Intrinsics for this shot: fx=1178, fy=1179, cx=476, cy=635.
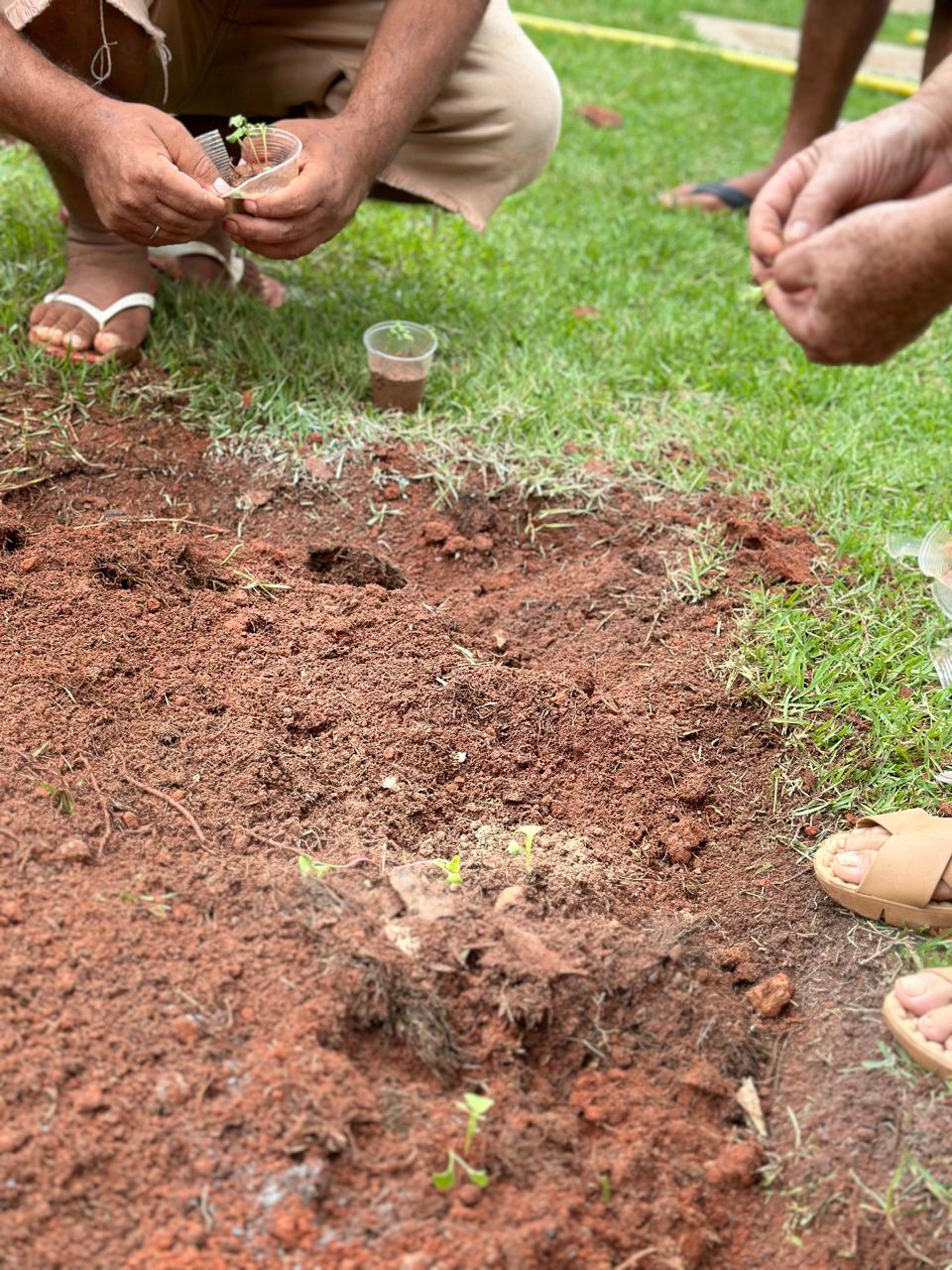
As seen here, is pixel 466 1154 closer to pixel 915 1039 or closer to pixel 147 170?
pixel 915 1039

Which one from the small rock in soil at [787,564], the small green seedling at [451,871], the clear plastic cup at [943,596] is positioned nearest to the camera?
the small green seedling at [451,871]

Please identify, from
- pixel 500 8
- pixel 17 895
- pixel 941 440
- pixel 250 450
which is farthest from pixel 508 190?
pixel 17 895

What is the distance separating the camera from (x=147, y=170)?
2.19 metres

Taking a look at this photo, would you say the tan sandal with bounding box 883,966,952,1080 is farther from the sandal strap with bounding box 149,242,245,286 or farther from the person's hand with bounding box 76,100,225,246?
the sandal strap with bounding box 149,242,245,286

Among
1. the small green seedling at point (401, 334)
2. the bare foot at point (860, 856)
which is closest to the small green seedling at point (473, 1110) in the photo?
the bare foot at point (860, 856)

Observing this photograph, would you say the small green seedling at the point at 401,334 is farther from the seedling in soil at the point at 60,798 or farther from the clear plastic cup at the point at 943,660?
the seedling in soil at the point at 60,798

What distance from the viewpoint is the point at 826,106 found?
3.76 m

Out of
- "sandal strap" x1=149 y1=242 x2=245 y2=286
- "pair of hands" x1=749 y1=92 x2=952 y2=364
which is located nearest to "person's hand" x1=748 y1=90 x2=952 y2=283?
"pair of hands" x1=749 y1=92 x2=952 y2=364

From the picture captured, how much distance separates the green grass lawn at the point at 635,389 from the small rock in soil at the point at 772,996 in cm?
35

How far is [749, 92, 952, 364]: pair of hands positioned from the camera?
5.31ft

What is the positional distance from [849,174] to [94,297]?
1699 mm

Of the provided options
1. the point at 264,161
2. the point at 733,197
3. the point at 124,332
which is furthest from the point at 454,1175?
the point at 733,197

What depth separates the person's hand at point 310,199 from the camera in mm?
2309

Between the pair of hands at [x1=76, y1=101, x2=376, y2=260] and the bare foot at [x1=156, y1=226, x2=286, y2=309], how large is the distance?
60 centimetres
